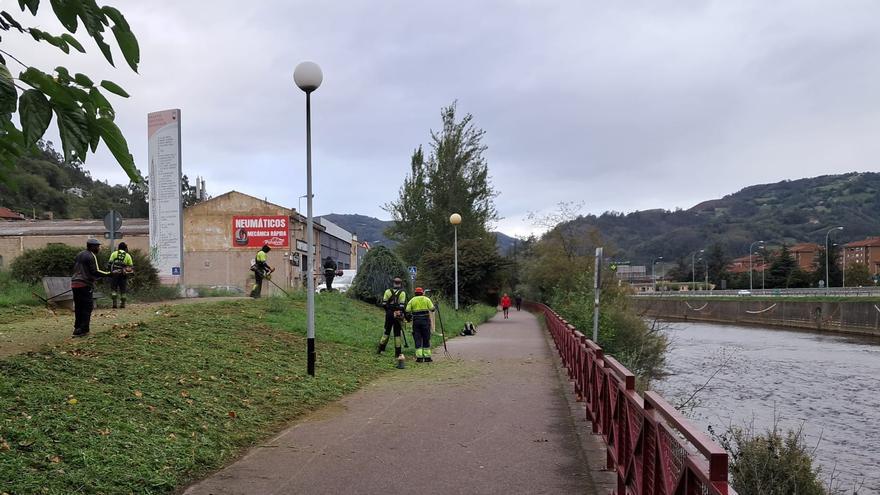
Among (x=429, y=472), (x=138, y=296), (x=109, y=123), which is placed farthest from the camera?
(x=138, y=296)

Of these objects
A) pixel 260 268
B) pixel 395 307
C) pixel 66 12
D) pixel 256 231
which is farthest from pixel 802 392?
pixel 256 231

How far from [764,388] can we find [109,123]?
20.3 meters

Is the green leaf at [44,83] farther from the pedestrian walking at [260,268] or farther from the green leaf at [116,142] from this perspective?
the pedestrian walking at [260,268]

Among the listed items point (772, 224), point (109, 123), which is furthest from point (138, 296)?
point (772, 224)

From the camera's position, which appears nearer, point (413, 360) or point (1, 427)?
point (1, 427)

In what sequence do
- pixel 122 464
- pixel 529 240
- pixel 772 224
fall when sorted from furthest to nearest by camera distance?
pixel 772 224 → pixel 529 240 → pixel 122 464

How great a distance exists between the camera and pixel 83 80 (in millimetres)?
2271

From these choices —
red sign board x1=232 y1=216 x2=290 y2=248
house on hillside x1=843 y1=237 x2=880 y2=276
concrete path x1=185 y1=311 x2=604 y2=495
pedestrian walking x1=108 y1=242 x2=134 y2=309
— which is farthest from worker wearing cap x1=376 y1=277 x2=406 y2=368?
house on hillside x1=843 y1=237 x2=880 y2=276

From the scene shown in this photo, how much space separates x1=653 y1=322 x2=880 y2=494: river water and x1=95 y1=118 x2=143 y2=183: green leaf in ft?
35.5

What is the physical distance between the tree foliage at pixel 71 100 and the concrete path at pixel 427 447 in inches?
157

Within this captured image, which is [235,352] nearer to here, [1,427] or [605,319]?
[1,427]

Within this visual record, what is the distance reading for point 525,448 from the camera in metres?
7.34

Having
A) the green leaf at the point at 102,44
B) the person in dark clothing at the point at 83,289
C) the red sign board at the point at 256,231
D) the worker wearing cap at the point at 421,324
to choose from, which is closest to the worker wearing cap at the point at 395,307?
the worker wearing cap at the point at 421,324

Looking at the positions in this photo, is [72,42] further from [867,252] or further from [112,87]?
[867,252]
